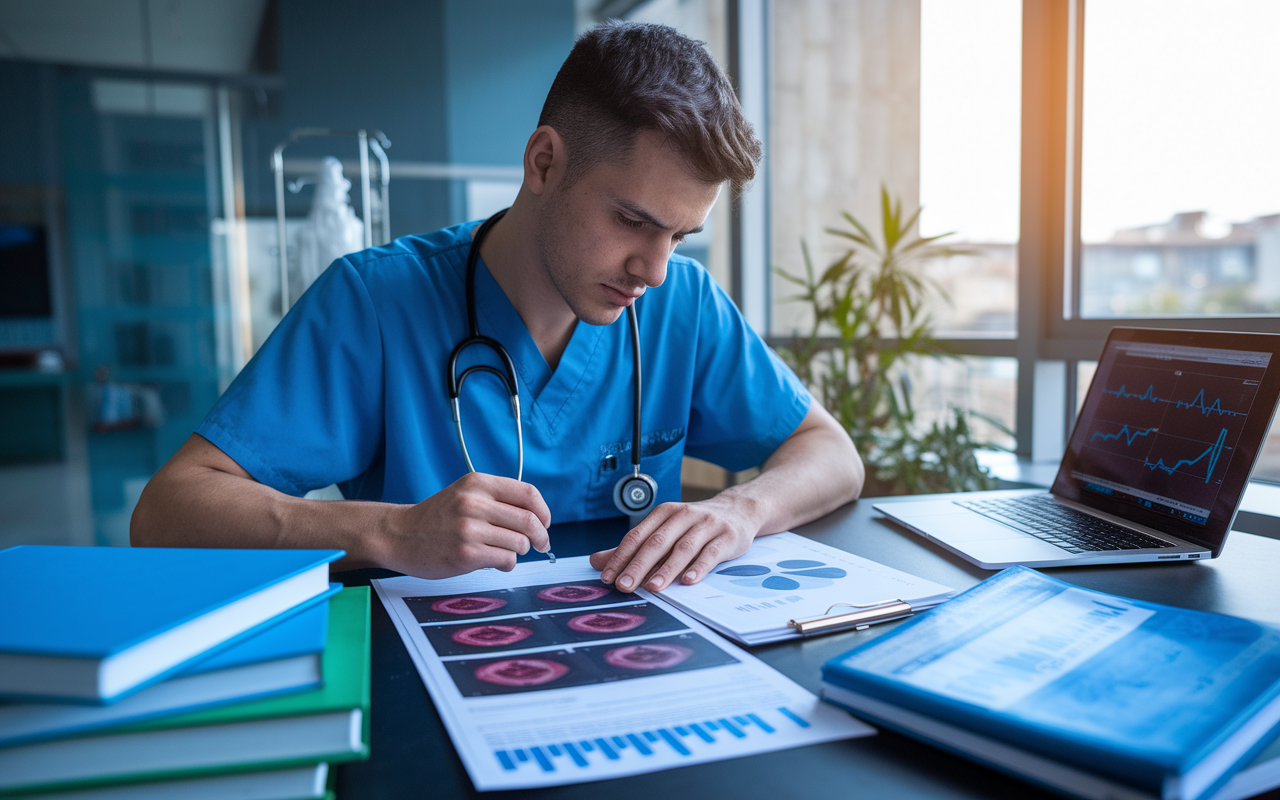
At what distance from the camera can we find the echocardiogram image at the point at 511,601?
707 millimetres

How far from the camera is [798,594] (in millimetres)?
754

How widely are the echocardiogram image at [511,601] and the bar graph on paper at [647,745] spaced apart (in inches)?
9.3

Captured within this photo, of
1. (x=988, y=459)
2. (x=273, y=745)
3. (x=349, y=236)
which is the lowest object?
(x=988, y=459)

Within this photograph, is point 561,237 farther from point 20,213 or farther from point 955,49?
A: point 20,213

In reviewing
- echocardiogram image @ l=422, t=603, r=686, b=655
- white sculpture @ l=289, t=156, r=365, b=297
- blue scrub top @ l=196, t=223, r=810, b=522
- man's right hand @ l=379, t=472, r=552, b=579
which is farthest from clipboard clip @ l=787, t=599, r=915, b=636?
white sculpture @ l=289, t=156, r=365, b=297

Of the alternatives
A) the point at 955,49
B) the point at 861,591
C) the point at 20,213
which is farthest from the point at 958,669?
the point at 20,213

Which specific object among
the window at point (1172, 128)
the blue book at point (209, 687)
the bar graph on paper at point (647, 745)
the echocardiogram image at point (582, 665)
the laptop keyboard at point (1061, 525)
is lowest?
the bar graph on paper at point (647, 745)

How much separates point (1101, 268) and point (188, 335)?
279 centimetres

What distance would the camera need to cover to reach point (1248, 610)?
71cm

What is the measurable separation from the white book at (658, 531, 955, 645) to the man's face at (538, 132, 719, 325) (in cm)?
38

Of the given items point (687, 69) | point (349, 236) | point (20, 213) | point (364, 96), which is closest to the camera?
point (687, 69)

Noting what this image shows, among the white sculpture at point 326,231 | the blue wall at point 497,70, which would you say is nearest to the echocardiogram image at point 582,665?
the white sculpture at point 326,231

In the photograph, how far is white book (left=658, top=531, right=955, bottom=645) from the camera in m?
0.67

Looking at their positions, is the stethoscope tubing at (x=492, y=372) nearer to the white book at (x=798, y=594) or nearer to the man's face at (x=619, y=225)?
the man's face at (x=619, y=225)
